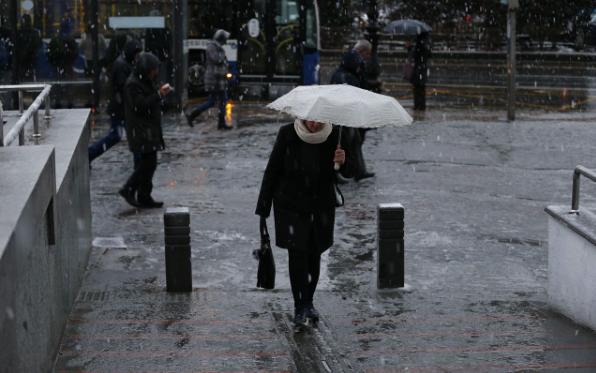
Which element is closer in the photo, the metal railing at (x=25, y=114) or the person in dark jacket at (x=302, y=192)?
the metal railing at (x=25, y=114)

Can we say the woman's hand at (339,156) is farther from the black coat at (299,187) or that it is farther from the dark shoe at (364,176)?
the dark shoe at (364,176)

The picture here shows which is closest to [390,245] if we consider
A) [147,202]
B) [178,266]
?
[178,266]

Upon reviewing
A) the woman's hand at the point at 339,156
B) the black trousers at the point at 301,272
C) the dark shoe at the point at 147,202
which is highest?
the woman's hand at the point at 339,156

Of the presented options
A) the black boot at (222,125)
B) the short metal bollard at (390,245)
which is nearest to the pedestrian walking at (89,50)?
the black boot at (222,125)

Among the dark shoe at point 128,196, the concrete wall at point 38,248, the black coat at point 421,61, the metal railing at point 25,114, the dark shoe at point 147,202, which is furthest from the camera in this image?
the black coat at point 421,61

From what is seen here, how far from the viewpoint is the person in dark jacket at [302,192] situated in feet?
22.1

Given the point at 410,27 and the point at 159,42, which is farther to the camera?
the point at 410,27

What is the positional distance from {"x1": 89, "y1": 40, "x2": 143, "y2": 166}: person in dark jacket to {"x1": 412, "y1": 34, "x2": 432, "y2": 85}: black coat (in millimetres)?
9721

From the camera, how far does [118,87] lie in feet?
39.0

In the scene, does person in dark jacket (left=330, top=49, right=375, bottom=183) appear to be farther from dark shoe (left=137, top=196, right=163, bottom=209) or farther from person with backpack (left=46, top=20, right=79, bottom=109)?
person with backpack (left=46, top=20, right=79, bottom=109)

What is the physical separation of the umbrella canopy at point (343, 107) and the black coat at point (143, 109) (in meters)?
3.85

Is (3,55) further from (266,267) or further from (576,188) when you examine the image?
(576,188)

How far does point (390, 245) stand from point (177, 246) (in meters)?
1.71

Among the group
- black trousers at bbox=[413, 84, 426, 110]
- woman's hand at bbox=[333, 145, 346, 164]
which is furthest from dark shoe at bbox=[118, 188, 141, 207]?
black trousers at bbox=[413, 84, 426, 110]
